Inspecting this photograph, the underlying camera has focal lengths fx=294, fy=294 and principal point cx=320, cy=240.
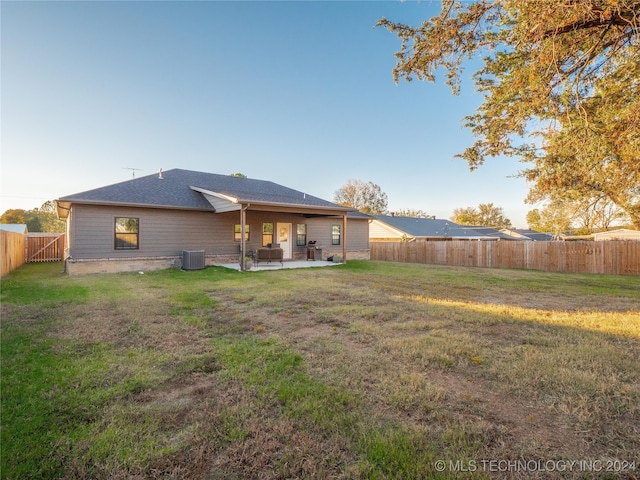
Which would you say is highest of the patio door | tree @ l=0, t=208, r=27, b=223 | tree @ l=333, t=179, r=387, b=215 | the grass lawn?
tree @ l=333, t=179, r=387, b=215

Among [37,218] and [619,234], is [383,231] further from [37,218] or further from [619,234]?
[37,218]

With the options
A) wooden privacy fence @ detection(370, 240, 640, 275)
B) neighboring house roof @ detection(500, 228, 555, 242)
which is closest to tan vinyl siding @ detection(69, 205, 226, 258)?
wooden privacy fence @ detection(370, 240, 640, 275)

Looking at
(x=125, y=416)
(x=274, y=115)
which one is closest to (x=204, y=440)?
(x=125, y=416)

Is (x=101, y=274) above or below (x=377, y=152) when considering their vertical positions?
below

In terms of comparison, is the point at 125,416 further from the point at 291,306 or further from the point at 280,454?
the point at 291,306

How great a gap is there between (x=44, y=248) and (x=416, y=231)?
2881cm

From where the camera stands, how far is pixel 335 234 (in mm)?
17969

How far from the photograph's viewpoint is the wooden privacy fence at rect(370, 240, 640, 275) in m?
12.7

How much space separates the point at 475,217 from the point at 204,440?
61648mm

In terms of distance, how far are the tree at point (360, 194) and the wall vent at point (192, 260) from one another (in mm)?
34494

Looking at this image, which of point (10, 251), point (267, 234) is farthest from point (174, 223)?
point (10, 251)

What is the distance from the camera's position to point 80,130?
13.2m

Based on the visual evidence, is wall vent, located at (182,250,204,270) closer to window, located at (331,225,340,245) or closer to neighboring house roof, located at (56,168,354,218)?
neighboring house roof, located at (56,168,354,218)

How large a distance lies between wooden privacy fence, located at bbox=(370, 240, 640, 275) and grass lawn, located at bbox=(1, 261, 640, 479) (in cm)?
1030
